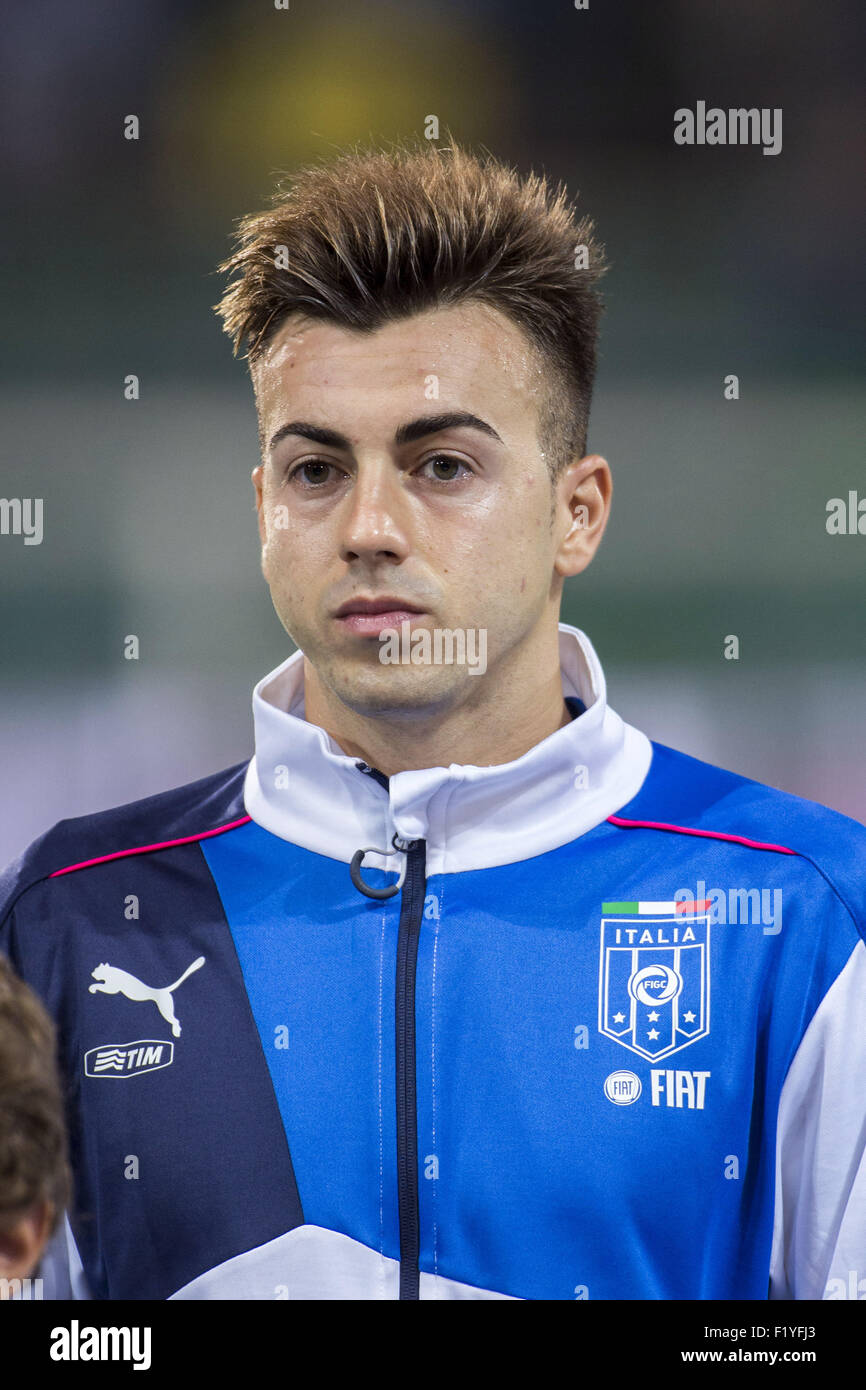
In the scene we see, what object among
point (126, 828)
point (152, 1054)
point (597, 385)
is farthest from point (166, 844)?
point (597, 385)

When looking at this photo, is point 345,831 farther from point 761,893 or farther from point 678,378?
point 678,378

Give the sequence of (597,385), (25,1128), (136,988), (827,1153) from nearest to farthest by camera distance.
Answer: (25,1128), (827,1153), (136,988), (597,385)

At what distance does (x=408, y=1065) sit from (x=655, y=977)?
0.79ft

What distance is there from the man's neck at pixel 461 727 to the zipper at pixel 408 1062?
51 mm

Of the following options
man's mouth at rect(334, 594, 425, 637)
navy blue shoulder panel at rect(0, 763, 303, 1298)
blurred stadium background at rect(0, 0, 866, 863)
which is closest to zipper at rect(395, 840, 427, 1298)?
navy blue shoulder panel at rect(0, 763, 303, 1298)

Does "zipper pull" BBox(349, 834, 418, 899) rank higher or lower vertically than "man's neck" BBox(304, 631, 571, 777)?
lower

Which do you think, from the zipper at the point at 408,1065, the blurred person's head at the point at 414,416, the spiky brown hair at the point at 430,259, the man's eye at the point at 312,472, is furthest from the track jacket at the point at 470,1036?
the spiky brown hair at the point at 430,259

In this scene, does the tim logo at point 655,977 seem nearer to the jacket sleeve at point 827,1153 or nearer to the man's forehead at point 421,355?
the jacket sleeve at point 827,1153

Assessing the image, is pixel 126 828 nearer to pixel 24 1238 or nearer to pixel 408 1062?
pixel 408 1062

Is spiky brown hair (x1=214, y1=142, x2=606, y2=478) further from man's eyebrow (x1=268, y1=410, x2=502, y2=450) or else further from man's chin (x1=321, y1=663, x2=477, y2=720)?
man's chin (x1=321, y1=663, x2=477, y2=720)

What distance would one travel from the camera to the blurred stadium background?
57.7 inches

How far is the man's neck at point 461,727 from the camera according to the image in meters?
1.36

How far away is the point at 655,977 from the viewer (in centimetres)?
129

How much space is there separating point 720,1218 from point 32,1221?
60 centimetres
